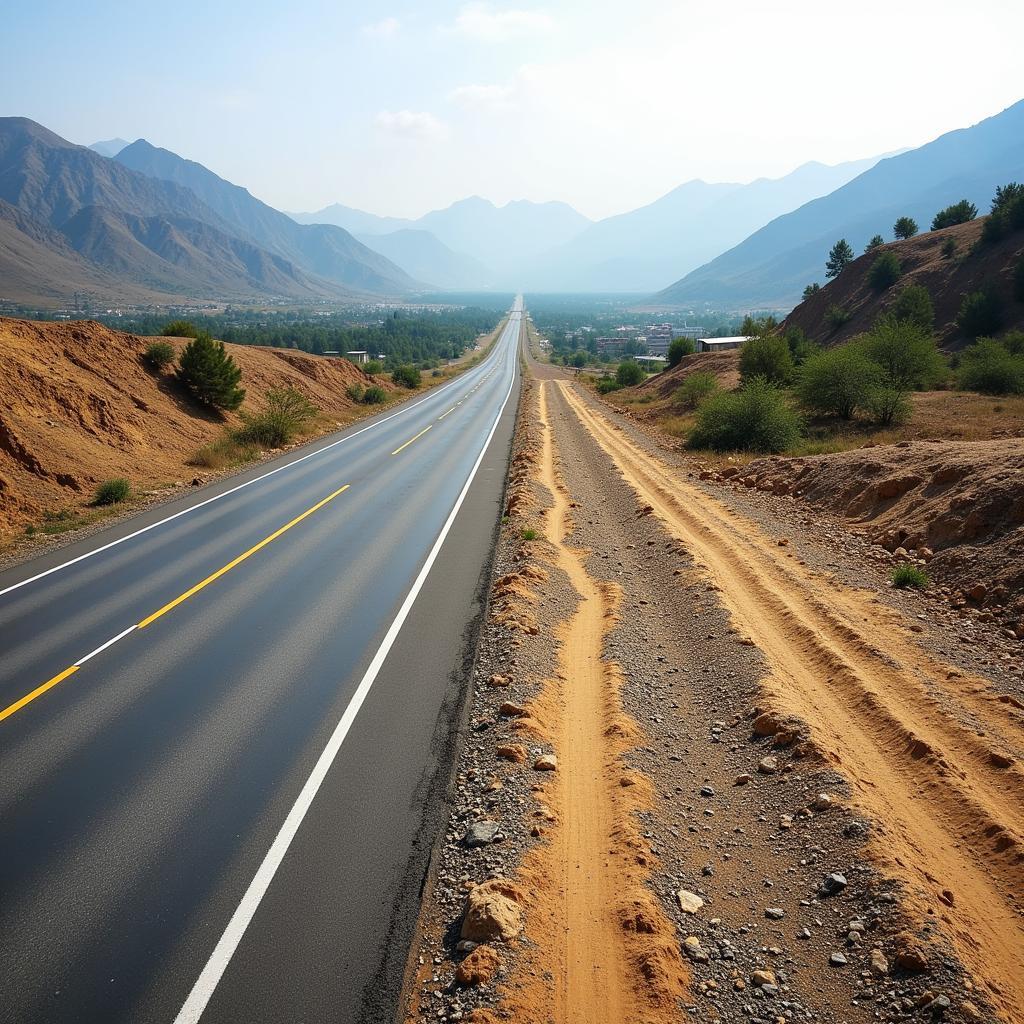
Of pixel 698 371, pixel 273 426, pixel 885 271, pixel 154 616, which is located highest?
pixel 885 271

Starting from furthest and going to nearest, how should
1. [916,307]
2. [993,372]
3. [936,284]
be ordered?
[936,284]
[916,307]
[993,372]

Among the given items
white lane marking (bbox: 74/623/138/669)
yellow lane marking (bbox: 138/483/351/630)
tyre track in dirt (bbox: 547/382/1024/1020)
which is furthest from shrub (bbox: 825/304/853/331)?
white lane marking (bbox: 74/623/138/669)

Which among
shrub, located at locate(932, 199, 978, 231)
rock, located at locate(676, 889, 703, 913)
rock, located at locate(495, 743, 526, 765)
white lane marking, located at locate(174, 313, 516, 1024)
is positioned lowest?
rock, located at locate(676, 889, 703, 913)

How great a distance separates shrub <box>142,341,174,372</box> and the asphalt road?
20060 millimetres

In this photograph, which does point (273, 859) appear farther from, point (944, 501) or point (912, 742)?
point (944, 501)

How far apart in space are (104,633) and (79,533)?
831 centimetres

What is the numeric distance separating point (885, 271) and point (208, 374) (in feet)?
185

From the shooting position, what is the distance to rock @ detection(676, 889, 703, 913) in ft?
18.0

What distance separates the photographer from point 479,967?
4848mm

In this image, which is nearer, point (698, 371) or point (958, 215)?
point (698, 371)

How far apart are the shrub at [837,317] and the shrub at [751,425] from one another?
1530 inches

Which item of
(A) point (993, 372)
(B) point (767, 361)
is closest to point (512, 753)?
(A) point (993, 372)

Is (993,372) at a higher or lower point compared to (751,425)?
higher

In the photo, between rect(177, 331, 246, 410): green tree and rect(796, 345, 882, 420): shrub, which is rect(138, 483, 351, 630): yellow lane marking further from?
rect(796, 345, 882, 420): shrub
